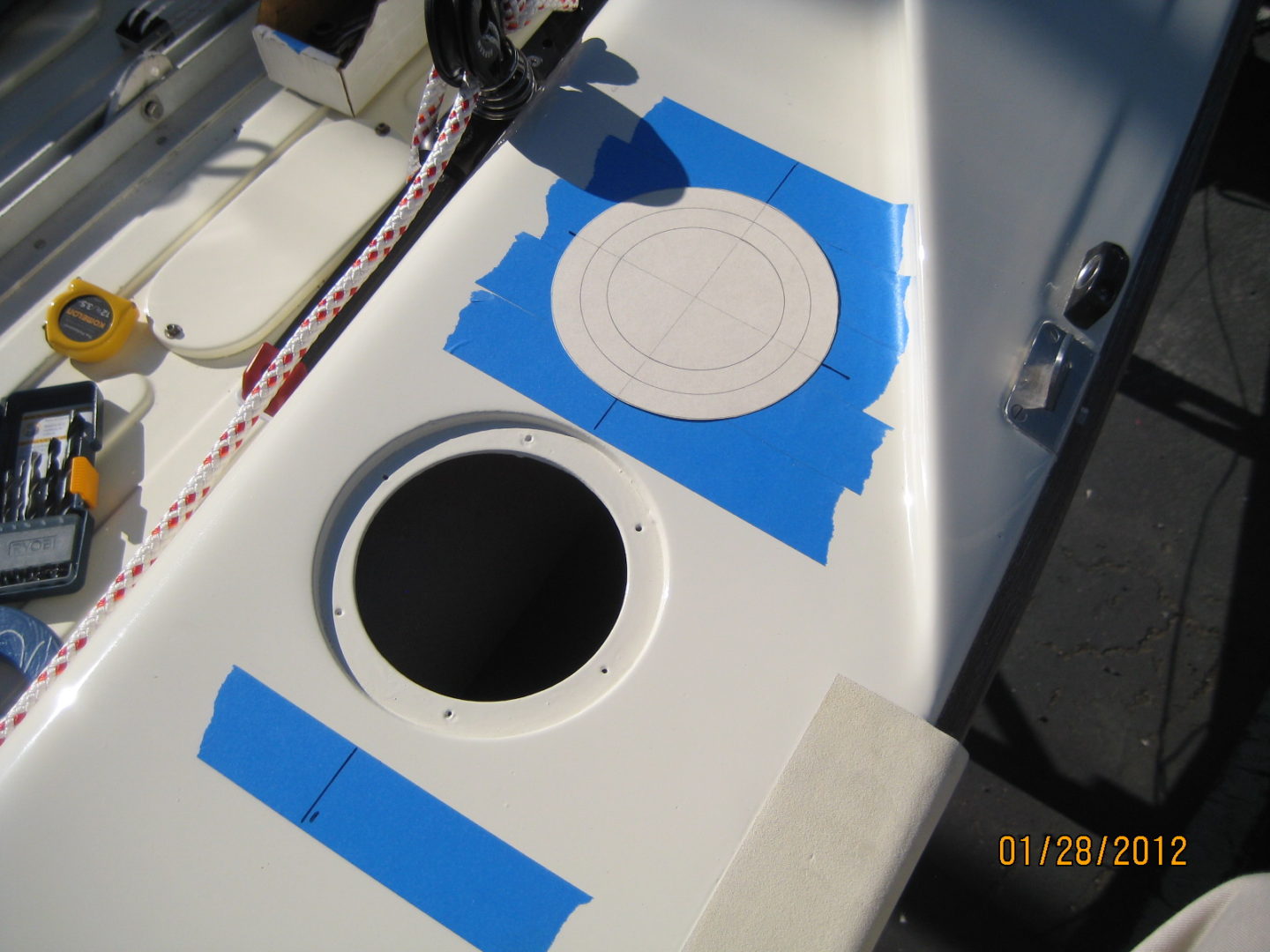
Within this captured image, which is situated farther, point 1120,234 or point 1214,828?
point 1214,828

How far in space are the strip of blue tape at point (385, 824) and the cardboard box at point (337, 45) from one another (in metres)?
0.94

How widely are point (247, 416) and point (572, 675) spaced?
0.46 metres

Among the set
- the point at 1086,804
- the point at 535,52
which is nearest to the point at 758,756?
the point at 535,52

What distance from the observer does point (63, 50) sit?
1428 millimetres

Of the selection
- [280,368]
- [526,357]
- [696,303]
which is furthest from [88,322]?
[696,303]

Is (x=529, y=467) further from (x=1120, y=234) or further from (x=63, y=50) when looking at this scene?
(x=63, y=50)

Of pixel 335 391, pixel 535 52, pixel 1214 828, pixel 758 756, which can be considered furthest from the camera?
pixel 1214 828

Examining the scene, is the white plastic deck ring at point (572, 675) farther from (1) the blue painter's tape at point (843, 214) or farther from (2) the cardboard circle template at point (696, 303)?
(1) the blue painter's tape at point (843, 214)

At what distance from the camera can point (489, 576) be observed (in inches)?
50.4

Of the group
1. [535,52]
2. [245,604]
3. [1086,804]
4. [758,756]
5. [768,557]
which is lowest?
[245,604]

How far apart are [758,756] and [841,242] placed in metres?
0.56

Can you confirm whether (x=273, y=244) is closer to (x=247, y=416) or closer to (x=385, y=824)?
(x=247, y=416)

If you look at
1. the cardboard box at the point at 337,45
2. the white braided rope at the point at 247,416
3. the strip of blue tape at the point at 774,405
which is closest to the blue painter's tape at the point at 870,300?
the strip of blue tape at the point at 774,405
